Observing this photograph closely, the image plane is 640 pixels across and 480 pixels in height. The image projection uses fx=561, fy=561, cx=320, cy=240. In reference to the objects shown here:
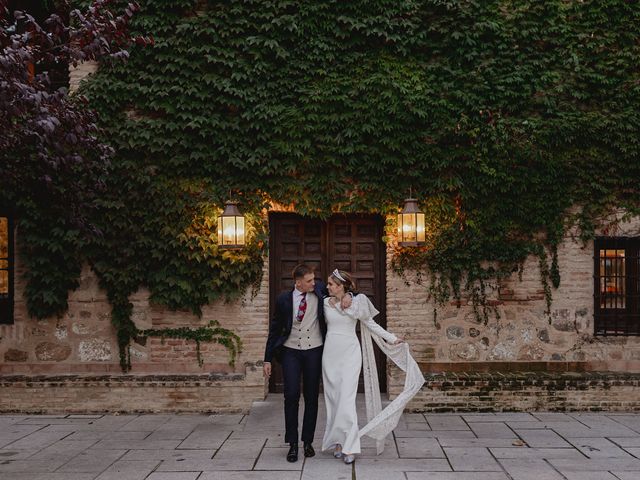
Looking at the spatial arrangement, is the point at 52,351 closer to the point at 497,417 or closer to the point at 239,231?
the point at 239,231

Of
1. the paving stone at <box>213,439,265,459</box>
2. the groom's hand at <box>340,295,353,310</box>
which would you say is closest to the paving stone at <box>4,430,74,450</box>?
the paving stone at <box>213,439,265,459</box>

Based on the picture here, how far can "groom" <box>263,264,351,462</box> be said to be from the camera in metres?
5.54

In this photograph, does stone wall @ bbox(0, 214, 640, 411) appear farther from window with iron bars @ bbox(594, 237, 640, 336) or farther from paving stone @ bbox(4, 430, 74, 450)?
paving stone @ bbox(4, 430, 74, 450)

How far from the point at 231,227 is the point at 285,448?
9.65 ft

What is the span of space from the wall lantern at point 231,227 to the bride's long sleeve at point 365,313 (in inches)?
92.1

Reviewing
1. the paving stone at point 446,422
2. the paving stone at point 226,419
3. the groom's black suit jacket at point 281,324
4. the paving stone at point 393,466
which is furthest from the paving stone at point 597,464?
the paving stone at point 226,419

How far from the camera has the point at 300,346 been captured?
5.57 m

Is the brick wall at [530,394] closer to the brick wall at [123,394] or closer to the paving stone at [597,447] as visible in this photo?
the paving stone at [597,447]

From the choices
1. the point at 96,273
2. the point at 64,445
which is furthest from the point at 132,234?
the point at 64,445

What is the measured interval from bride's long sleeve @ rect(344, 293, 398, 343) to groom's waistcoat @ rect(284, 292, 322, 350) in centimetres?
35

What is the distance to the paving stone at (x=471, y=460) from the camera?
5.31 m

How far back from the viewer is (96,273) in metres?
7.81

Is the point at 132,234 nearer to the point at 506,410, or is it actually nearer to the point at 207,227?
the point at 207,227

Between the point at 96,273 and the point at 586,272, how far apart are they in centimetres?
683
